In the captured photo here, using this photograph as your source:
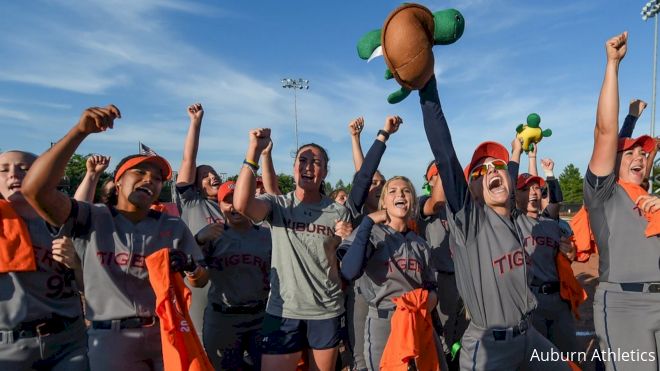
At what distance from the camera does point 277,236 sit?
3.80m

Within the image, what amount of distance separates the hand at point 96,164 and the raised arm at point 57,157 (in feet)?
4.88

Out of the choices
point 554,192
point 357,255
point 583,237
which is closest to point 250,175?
point 357,255

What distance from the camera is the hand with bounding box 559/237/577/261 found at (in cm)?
460

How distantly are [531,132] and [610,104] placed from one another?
2820 mm

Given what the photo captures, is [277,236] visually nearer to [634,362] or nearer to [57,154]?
[57,154]

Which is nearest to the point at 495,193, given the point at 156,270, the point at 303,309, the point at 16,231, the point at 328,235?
the point at 328,235

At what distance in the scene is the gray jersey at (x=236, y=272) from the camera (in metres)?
4.18

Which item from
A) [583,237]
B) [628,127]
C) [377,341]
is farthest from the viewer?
[583,237]

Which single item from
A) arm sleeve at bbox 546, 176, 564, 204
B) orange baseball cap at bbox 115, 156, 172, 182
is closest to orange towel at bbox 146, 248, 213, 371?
orange baseball cap at bbox 115, 156, 172, 182

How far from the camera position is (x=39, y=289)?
288 centimetres

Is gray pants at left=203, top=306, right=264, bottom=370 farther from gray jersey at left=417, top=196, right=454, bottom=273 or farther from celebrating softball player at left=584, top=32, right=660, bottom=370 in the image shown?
celebrating softball player at left=584, top=32, right=660, bottom=370

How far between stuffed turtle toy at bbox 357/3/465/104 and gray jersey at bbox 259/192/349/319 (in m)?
1.80

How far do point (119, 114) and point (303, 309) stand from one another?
2.06 m

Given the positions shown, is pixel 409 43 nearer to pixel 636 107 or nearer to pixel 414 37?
pixel 414 37
